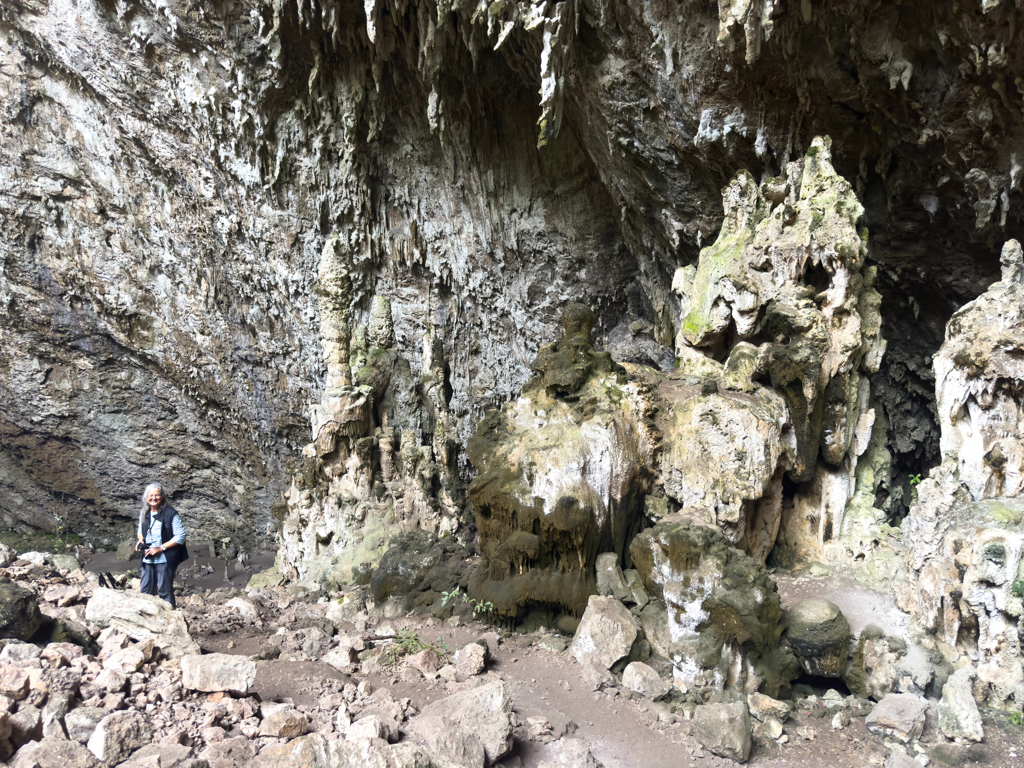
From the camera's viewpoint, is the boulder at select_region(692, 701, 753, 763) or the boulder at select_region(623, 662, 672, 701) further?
the boulder at select_region(623, 662, 672, 701)

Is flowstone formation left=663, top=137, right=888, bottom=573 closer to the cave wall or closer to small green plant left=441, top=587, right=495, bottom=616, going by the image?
the cave wall

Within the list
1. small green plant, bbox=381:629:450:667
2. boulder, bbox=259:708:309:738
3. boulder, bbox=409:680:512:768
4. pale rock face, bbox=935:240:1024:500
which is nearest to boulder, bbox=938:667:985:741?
pale rock face, bbox=935:240:1024:500

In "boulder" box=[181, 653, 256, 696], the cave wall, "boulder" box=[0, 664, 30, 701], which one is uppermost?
the cave wall

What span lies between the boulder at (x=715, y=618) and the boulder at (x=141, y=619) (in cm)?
344

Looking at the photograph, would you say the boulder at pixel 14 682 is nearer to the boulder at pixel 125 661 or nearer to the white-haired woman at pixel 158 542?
the boulder at pixel 125 661

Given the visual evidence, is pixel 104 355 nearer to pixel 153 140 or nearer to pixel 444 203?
pixel 153 140

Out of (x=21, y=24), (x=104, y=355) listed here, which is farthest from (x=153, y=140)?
(x=104, y=355)

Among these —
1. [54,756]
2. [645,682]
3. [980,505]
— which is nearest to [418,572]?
[645,682]

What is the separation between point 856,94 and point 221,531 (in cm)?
1610

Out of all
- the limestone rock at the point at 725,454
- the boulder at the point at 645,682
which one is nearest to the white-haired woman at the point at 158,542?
the boulder at the point at 645,682

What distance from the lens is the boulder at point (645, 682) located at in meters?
4.73

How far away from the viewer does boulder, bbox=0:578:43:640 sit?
3725 mm

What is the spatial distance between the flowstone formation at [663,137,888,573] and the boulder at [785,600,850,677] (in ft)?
3.40

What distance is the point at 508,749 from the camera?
3.84 meters
